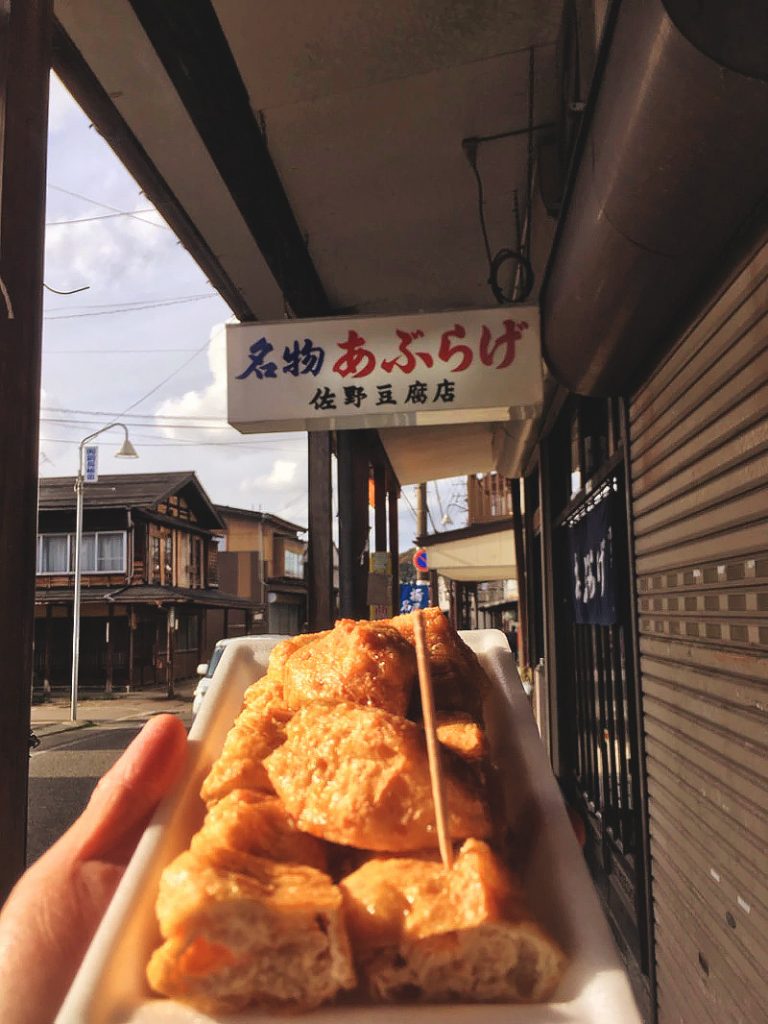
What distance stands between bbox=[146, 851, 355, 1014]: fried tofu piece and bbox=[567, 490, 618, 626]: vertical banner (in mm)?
3792

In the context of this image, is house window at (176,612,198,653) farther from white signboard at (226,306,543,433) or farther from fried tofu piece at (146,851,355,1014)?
fried tofu piece at (146,851,355,1014)

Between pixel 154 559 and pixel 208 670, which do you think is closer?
pixel 208 670

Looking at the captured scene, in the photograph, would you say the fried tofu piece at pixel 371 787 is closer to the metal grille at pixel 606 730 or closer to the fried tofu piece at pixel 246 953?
the fried tofu piece at pixel 246 953

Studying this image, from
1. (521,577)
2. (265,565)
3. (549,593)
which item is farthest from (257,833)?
(265,565)

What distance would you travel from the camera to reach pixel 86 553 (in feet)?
101

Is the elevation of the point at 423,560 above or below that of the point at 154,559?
below

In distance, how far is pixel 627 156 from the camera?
2.06m

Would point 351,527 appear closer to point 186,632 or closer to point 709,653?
point 709,653

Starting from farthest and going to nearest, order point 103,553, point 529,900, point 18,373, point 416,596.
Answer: point 103,553 → point 416,596 → point 18,373 → point 529,900

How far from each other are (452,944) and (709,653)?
223 centimetres

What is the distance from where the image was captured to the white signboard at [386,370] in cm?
425

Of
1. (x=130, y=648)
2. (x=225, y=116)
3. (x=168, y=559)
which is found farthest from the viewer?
(x=168, y=559)

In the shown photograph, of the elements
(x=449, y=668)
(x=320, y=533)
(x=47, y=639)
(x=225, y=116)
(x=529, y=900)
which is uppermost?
(x=225, y=116)

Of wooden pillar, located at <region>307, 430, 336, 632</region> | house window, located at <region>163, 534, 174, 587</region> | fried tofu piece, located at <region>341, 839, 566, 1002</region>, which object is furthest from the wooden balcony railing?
fried tofu piece, located at <region>341, 839, 566, 1002</region>
